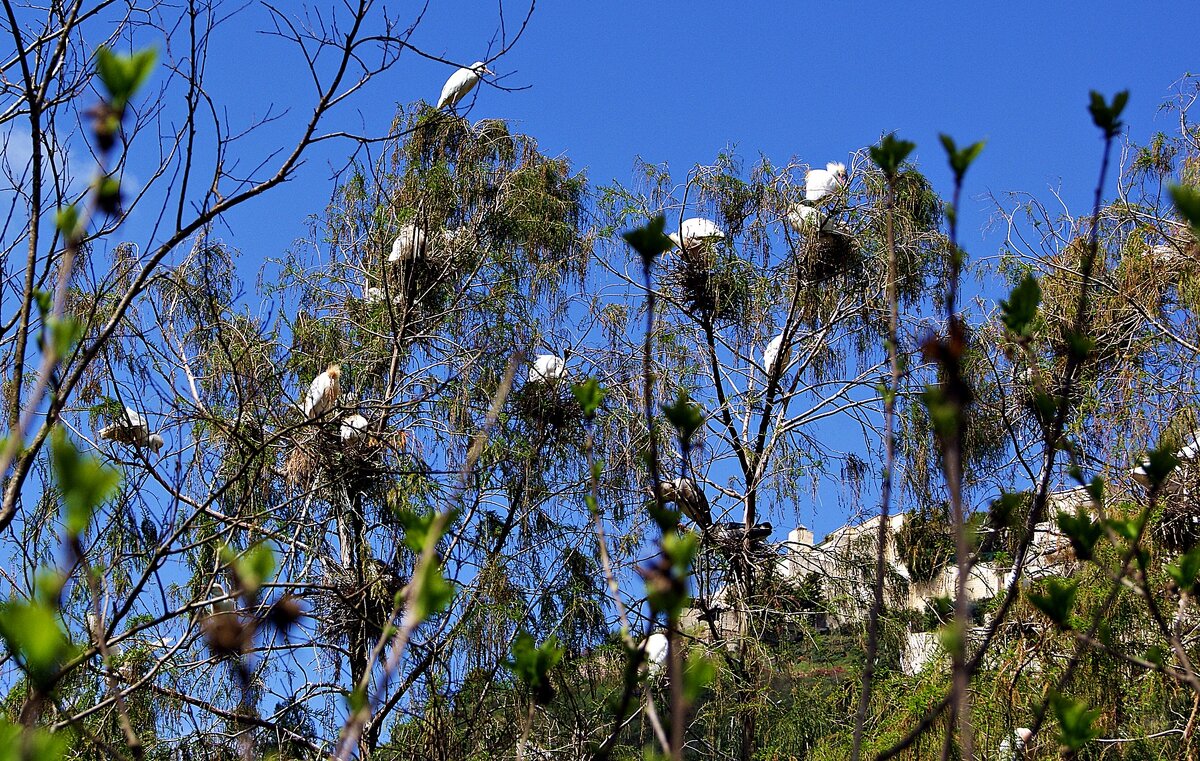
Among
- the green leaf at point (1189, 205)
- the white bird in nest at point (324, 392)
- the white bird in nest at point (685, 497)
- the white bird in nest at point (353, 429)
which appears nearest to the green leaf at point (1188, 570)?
the green leaf at point (1189, 205)

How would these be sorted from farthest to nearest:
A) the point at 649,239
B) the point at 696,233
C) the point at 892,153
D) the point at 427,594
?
the point at 696,233, the point at 892,153, the point at 649,239, the point at 427,594

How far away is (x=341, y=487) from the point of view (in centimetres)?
537

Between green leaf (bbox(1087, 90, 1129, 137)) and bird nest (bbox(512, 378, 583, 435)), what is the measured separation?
4.66m

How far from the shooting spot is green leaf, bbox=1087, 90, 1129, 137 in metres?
1.02

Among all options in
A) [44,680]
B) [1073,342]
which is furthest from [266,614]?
[1073,342]

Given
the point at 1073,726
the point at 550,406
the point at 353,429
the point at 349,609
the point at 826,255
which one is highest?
the point at 826,255

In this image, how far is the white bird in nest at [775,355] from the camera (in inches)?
261

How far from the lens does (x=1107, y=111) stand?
1.02 meters

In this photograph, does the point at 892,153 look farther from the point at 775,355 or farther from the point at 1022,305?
the point at 775,355

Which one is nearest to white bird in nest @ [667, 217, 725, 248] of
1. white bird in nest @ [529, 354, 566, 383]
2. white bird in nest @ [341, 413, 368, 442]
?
white bird in nest @ [529, 354, 566, 383]

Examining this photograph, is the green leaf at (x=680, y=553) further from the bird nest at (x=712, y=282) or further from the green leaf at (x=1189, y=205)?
the bird nest at (x=712, y=282)

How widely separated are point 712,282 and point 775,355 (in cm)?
57

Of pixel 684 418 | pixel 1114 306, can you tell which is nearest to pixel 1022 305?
pixel 684 418

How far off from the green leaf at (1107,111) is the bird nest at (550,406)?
4.66m
